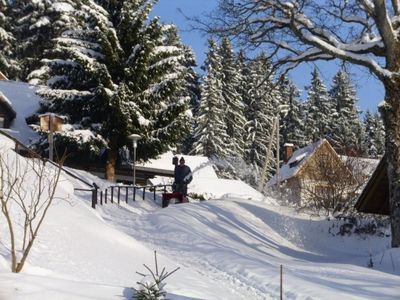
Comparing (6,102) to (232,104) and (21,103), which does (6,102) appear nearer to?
(21,103)

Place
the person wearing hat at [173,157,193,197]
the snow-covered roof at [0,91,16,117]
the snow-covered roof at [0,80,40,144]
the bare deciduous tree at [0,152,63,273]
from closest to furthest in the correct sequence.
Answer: the bare deciduous tree at [0,152,63,273]
the person wearing hat at [173,157,193,197]
the snow-covered roof at [0,91,16,117]
the snow-covered roof at [0,80,40,144]

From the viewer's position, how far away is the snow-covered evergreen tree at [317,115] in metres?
67.6

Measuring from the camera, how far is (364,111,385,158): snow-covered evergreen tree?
2625 inches

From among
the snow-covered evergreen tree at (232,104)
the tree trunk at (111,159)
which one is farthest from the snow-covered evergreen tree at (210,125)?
the tree trunk at (111,159)

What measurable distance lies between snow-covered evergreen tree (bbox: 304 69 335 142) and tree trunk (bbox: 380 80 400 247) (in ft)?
172

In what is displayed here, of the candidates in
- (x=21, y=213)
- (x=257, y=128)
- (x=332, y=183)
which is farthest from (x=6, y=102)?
(x=257, y=128)

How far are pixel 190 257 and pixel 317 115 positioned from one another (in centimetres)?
5792

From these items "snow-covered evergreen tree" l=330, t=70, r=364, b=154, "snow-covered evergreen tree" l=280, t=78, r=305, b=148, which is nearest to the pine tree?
"snow-covered evergreen tree" l=280, t=78, r=305, b=148

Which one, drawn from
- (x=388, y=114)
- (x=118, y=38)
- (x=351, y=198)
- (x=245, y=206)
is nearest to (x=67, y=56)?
(x=118, y=38)

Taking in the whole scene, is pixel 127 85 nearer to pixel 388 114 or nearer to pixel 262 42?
pixel 262 42

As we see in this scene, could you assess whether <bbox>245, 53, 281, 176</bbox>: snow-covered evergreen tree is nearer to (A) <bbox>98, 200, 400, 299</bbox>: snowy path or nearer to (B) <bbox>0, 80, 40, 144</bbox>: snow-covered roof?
(B) <bbox>0, 80, 40, 144</bbox>: snow-covered roof

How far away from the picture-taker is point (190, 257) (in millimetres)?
12188

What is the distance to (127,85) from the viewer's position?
25812 millimetres

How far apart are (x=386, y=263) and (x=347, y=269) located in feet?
7.15
